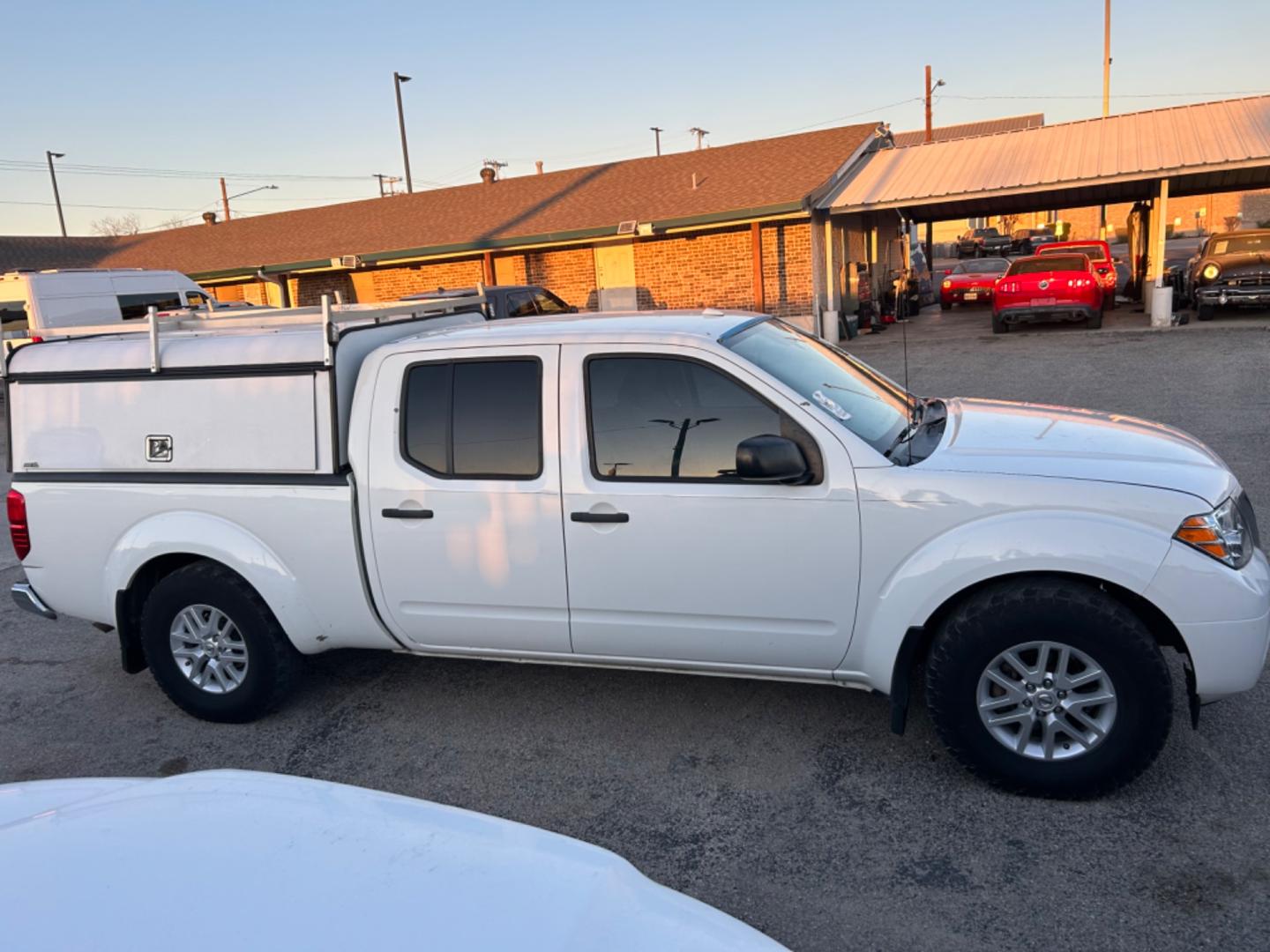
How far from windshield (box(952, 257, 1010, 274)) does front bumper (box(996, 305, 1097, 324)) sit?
7.46 metres

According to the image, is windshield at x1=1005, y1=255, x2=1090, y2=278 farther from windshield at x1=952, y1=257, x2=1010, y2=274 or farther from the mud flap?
the mud flap

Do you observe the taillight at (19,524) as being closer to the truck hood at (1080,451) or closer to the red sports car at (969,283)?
the truck hood at (1080,451)

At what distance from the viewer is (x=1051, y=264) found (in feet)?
64.7

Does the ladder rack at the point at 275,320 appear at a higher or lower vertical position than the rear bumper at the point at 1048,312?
higher

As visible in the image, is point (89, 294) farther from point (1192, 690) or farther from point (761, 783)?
point (1192, 690)

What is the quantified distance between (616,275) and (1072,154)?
10010 millimetres

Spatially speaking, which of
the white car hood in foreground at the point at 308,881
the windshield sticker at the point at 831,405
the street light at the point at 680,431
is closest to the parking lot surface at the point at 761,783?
the white car hood in foreground at the point at 308,881

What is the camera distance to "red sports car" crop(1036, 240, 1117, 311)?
69.9 feet

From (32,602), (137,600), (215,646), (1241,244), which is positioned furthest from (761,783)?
(1241,244)

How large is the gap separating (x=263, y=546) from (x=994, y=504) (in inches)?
123

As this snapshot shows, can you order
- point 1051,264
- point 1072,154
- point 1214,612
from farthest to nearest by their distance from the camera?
point 1051,264 → point 1072,154 → point 1214,612

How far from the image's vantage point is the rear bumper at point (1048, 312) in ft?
61.2

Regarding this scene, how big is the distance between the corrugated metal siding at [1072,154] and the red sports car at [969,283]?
4326mm

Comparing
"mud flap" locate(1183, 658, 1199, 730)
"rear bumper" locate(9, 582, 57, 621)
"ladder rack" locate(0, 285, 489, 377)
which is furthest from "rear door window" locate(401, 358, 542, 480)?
"mud flap" locate(1183, 658, 1199, 730)
